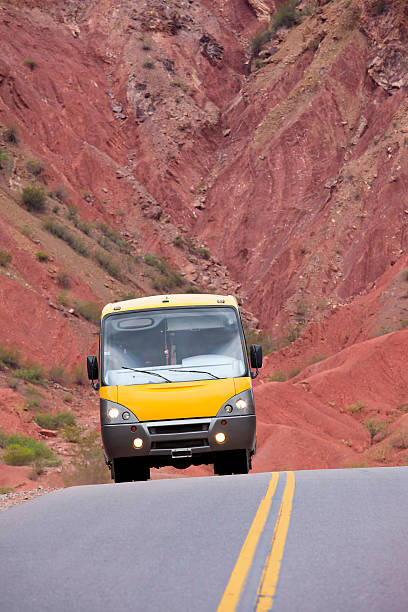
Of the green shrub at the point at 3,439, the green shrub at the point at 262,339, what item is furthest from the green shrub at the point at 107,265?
the green shrub at the point at 3,439

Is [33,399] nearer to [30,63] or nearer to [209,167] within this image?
[209,167]

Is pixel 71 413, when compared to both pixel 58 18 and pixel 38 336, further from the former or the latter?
pixel 58 18

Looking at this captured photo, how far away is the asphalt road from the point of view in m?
5.43

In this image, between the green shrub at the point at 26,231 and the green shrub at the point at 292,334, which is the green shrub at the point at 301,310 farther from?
the green shrub at the point at 26,231

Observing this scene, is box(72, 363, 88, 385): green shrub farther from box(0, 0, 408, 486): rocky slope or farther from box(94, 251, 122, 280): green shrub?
box(94, 251, 122, 280): green shrub

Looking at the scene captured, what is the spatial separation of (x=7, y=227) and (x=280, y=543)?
111ft

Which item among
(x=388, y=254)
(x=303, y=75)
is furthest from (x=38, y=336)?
(x=303, y=75)

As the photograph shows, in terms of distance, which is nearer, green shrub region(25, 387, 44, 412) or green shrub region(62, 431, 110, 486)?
green shrub region(62, 431, 110, 486)

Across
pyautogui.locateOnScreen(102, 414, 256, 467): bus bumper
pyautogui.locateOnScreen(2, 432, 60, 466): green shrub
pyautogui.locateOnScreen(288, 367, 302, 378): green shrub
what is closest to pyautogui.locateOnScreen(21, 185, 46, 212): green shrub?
pyautogui.locateOnScreen(288, 367, 302, 378): green shrub

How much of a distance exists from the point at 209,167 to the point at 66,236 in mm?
20522

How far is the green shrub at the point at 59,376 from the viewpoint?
103 ft

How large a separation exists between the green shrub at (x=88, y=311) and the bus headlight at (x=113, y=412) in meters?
24.9

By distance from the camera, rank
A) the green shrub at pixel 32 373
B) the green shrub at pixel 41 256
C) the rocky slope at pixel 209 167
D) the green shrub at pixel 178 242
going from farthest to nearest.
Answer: the green shrub at pixel 178 242, the rocky slope at pixel 209 167, the green shrub at pixel 41 256, the green shrub at pixel 32 373

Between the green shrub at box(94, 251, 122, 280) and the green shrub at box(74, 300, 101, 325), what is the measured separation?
6801 mm
